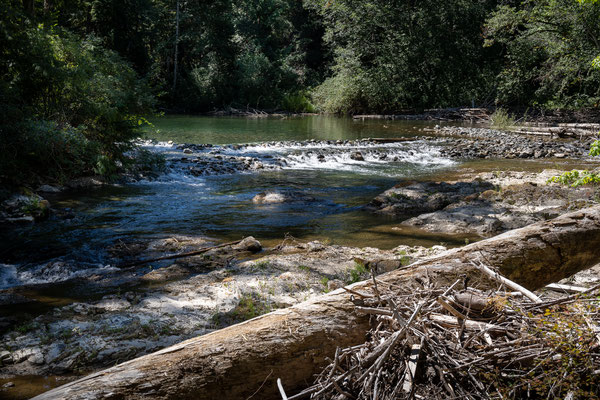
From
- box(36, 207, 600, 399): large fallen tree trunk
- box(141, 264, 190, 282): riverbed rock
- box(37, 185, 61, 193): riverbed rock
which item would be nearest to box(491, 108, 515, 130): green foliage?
box(37, 185, 61, 193): riverbed rock

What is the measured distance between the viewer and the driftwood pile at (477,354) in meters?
2.05

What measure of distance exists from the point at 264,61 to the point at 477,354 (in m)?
36.8

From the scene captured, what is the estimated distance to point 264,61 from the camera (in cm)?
3650

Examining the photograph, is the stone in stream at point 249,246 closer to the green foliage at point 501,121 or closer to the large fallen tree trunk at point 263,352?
the large fallen tree trunk at point 263,352

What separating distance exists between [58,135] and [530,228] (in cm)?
894

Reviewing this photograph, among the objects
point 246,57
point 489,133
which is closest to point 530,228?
point 489,133

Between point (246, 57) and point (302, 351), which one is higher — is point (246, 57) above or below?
above

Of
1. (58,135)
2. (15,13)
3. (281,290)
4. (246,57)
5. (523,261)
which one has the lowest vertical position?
(281,290)

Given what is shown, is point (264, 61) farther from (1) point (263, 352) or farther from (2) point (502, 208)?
(1) point (263, 352)

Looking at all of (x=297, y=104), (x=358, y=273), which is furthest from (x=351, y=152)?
(x=297, y=104)

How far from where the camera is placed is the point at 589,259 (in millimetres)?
3750

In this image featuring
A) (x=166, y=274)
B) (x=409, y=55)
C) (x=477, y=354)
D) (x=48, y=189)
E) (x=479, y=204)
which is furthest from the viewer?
(x=409, y=55)

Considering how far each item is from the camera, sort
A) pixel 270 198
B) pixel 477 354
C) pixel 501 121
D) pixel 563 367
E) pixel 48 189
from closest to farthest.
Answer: pixel 563 367, pixel 477 354, pixel 270 198, pixel 48 189, pixel 501 121

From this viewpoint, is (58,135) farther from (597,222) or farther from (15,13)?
(597,222)
